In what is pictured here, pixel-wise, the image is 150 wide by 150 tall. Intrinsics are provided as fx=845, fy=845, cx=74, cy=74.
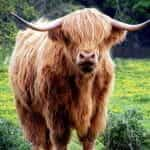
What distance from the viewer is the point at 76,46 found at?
26.9ft

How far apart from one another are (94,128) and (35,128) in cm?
101

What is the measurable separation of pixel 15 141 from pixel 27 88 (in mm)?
2825

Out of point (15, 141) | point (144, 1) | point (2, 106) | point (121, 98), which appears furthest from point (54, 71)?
point (144, 1)

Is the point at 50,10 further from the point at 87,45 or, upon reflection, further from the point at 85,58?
the point at 85,58

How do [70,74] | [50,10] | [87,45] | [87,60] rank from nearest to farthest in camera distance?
[87,60], [87,45], [70,74], [50,10]

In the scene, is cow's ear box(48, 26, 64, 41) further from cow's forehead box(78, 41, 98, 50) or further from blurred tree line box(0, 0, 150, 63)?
blurred tree line box(0, 0, 150, 63)

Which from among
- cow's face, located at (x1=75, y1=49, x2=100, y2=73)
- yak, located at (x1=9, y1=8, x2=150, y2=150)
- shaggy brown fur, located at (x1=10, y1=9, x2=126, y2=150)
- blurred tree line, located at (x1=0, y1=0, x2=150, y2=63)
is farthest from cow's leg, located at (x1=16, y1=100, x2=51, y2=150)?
blurred tree line, located at (x1=0, y1=0, x2=150, y2=63)

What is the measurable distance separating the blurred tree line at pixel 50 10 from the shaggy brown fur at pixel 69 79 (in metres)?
15.7

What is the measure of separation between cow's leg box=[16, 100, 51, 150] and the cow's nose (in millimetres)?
1868

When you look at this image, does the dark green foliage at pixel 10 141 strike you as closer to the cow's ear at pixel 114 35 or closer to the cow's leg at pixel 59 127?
the cow's leg at pixel 59 127

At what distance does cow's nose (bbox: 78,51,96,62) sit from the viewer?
790 cm

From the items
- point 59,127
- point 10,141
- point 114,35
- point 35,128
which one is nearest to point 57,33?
point 114,35

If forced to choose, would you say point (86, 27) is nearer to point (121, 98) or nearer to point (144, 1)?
point (121, 98)

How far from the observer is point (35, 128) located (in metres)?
9.88
